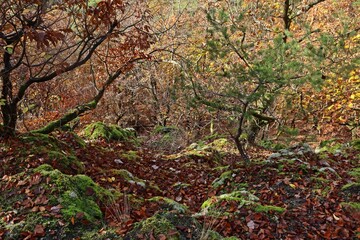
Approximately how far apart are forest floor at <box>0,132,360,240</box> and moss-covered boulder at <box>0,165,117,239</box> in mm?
11

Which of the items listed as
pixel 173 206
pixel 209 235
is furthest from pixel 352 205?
pixel 173 206

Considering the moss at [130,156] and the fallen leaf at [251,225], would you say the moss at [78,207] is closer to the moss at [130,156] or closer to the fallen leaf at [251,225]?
the fallen leaf at [251,225]

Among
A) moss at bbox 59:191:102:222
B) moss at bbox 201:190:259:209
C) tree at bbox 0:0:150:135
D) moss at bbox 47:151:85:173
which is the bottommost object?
moss at bbox 201:190:259:209

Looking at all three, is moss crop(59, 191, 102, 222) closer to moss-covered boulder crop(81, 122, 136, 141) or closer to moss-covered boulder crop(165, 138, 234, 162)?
moss-covered boulder crop(165, 138, 234, 162)

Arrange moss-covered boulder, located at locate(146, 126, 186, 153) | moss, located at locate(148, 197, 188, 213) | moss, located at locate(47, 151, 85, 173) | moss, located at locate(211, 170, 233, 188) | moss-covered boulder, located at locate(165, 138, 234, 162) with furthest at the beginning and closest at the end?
moss-covered boulder, located at locate(146, 126, 186, 153), moss-covered boulder, located at locate(165, 138, 234, 162), moss, located at locate(211, 170, 233, 188), moss, located at locate(47, 151, 85, 173), moss, located at locate(148, 197, 188, 213)

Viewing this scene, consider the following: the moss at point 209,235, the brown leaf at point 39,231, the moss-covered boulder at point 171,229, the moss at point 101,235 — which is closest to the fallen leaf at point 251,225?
the moss-covered boulder at point 171,229

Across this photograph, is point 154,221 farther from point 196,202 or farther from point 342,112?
point 342,112

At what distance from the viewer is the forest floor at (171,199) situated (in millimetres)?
3488

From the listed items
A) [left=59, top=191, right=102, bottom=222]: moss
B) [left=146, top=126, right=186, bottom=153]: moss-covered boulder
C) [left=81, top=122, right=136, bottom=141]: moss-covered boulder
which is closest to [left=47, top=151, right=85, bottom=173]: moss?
[left=59, top=191, right=102, bottom=222]: moss

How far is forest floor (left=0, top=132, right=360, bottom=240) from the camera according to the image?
3.49 m

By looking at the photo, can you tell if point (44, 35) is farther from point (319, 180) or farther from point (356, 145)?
point (356, 145)

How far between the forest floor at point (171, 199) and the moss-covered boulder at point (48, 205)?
0.04 ft

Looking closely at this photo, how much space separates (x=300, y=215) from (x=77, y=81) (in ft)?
41.7

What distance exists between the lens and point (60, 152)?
19.3ft
